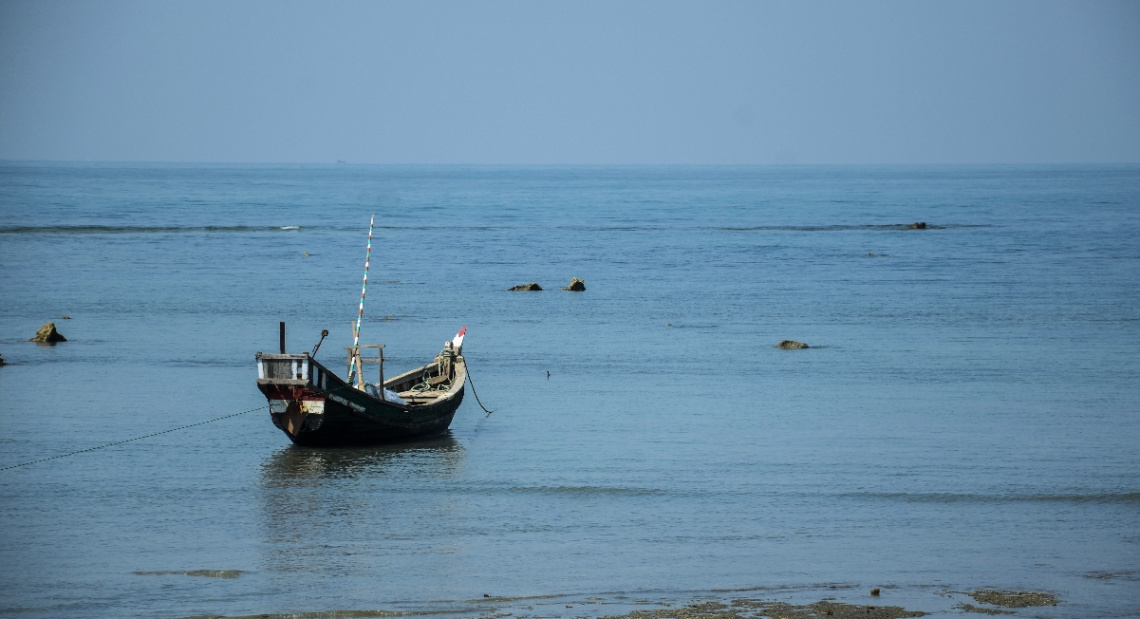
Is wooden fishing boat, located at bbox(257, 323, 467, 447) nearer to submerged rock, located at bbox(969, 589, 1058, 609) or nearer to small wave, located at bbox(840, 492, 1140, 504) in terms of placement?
small wave, located at bbox(840, 492, 1140, 504)

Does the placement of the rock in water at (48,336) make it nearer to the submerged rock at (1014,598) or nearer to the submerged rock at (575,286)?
the submerged rock at (575,286)

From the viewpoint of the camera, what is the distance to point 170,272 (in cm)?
6419

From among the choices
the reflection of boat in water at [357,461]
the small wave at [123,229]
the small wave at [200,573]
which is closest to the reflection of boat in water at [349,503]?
the reflection of boat in water at [357,461]

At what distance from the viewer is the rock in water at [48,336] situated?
129ft

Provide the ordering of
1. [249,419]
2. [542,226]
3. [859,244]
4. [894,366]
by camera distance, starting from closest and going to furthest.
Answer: [249,419]
[894,366]
[859,244]
[542,226]

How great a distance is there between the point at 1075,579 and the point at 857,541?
325 centimetres

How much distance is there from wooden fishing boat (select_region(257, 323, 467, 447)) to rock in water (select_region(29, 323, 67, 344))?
1593 cm

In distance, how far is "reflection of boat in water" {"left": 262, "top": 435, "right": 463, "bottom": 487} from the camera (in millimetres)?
23922

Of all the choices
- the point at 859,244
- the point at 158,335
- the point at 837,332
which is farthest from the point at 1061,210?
the point at 158,335

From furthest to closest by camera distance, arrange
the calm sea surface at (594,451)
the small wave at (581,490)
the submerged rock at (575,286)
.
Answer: the submerged rock at (575,286) < the small wave at (581,490) < the calm sea surface at (594,451)

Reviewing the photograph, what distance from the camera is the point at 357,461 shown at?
2502 cm

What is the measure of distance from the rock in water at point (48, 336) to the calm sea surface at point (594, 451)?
2.05 ft

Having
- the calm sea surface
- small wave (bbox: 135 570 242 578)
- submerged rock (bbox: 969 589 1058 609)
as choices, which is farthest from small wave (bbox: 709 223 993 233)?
small wave (bbox: 135 570 242 578)

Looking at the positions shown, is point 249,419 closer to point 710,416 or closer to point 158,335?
point 710,416
